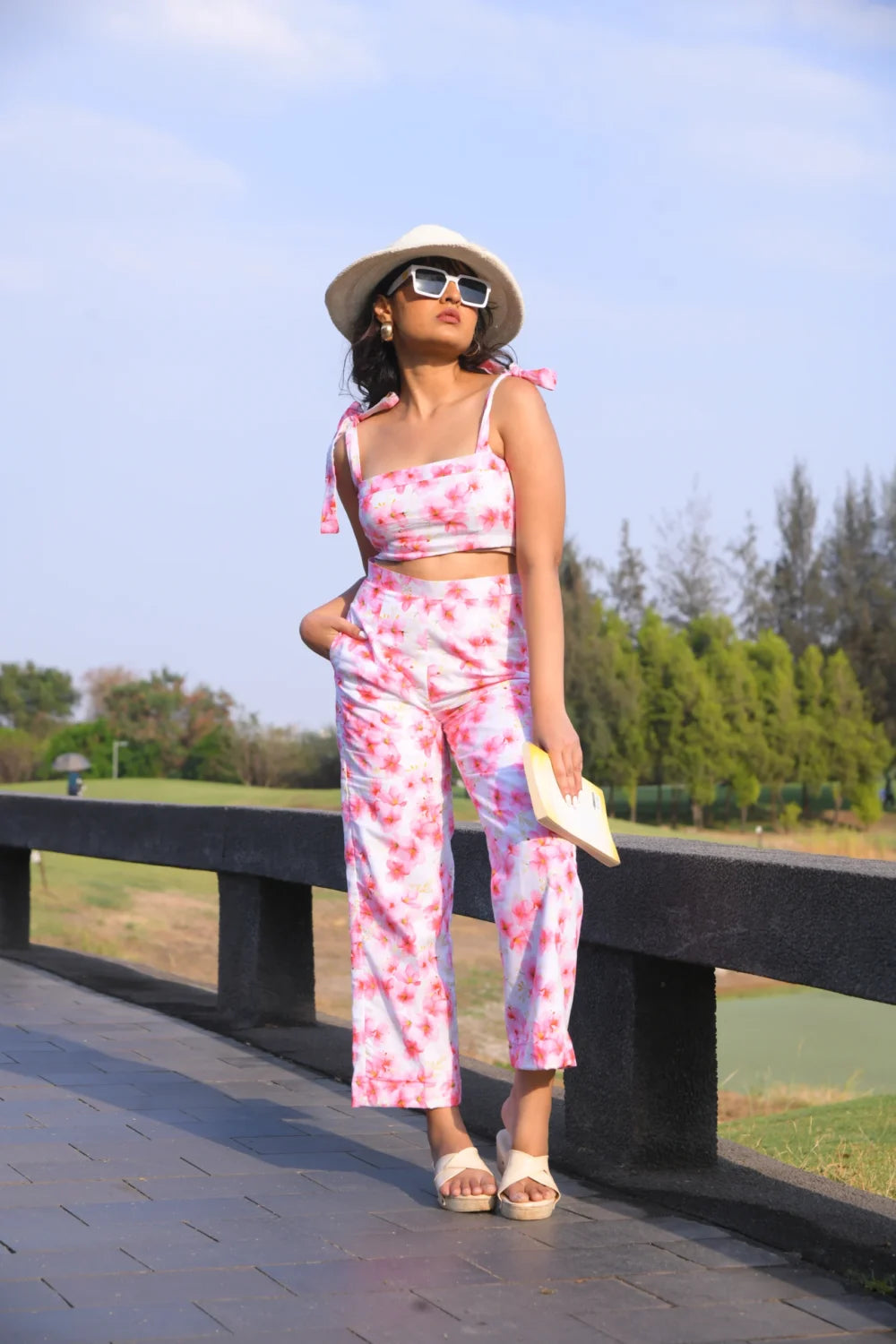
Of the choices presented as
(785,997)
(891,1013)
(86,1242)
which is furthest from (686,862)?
(785,997)

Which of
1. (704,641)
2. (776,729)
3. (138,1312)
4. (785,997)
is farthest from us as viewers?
(704,641)

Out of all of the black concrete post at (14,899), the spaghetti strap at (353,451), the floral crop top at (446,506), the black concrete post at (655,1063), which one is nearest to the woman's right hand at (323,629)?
the floral crop top at (446,506)

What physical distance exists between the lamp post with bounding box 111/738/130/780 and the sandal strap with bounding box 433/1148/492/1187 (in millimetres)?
88631

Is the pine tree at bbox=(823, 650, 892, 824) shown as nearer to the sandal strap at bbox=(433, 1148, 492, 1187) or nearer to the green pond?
the green pond

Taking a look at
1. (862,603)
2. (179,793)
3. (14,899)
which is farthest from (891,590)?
(14,899)

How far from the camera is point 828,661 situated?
7375cm

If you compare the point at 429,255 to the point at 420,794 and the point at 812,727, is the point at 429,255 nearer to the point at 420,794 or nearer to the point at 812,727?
the point at 420,794

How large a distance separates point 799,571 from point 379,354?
77490mm

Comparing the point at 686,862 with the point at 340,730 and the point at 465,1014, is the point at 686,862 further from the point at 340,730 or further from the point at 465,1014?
the point at 465,1014

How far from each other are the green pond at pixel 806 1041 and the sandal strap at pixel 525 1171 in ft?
33.0

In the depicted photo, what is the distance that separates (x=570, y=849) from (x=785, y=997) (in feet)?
92.3

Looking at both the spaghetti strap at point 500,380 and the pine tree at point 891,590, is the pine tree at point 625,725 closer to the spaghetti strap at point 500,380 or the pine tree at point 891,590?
the pine tree at point 891,590

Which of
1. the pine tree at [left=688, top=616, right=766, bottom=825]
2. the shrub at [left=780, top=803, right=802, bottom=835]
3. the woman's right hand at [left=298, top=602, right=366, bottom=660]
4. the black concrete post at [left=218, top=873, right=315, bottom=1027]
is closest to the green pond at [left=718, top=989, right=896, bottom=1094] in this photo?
the black concrete post at [left=218, top=873, right=315, bottom=1027]

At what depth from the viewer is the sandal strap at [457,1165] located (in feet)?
11.3
